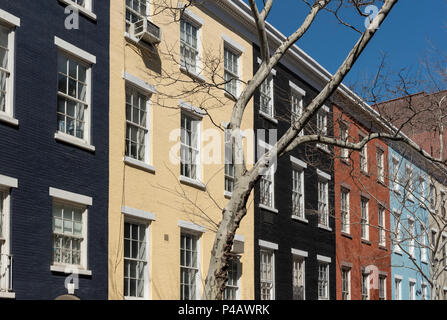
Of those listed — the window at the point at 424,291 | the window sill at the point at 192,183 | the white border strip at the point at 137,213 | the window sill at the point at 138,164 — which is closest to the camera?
the white border strip at the point at 137,213

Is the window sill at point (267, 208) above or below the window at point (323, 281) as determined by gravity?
above

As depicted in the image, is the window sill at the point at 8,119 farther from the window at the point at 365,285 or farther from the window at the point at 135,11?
the window at the point at 365,285

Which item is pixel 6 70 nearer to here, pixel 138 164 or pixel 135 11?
pixel 138 164

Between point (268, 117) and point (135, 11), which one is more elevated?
point (135, 11)

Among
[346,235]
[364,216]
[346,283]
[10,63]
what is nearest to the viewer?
[10,63]

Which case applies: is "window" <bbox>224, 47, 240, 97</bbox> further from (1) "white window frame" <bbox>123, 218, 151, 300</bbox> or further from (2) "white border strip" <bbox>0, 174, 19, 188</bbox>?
(2) "white border strip" <bbox>0, 174, 19, 188</bbox>

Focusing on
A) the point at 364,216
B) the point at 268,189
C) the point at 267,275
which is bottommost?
the point at 267,275

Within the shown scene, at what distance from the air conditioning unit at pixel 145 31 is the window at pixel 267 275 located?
8.84m

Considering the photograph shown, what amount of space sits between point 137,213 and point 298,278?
34.9 ft

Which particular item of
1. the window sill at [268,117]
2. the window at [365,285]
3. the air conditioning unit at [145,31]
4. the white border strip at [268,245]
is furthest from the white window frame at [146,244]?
the window at [365,285]

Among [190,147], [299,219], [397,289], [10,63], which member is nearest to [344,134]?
[299,219]

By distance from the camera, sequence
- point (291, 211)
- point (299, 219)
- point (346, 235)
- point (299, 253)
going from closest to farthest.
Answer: point (291, 211) → point (299, 253) → point (299, 219) → point (346, 235)

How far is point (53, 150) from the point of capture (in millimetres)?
16141

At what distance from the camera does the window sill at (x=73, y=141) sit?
1627cm
